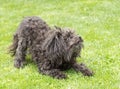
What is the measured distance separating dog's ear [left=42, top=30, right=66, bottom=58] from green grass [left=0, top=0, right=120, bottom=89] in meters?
0.62

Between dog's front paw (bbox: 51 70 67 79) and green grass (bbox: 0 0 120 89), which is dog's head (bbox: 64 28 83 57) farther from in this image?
green grass (bbox: 0 0 120 89)

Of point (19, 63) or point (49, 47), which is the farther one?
point (19, 63)

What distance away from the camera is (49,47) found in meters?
8.55

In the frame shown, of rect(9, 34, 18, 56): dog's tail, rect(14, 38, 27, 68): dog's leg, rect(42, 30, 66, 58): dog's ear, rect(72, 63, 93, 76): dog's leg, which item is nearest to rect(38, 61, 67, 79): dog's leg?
rect(42, 30, 66, 58): dog's ear

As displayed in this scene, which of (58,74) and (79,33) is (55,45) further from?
(79,33)

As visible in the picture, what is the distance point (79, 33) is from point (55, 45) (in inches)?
171

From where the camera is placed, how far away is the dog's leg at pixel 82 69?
869cm

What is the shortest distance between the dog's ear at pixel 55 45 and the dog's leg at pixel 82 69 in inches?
29.2

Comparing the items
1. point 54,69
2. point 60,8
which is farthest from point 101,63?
point 60,8

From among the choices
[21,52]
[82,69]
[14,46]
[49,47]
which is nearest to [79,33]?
[14,46]

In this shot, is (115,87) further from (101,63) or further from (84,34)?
(84,34)

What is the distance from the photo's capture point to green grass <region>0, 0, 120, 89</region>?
27.2 ft

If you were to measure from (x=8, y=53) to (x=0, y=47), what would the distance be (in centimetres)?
108

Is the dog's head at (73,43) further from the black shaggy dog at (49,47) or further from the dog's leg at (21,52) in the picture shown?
the dog's leg at (21,52)
